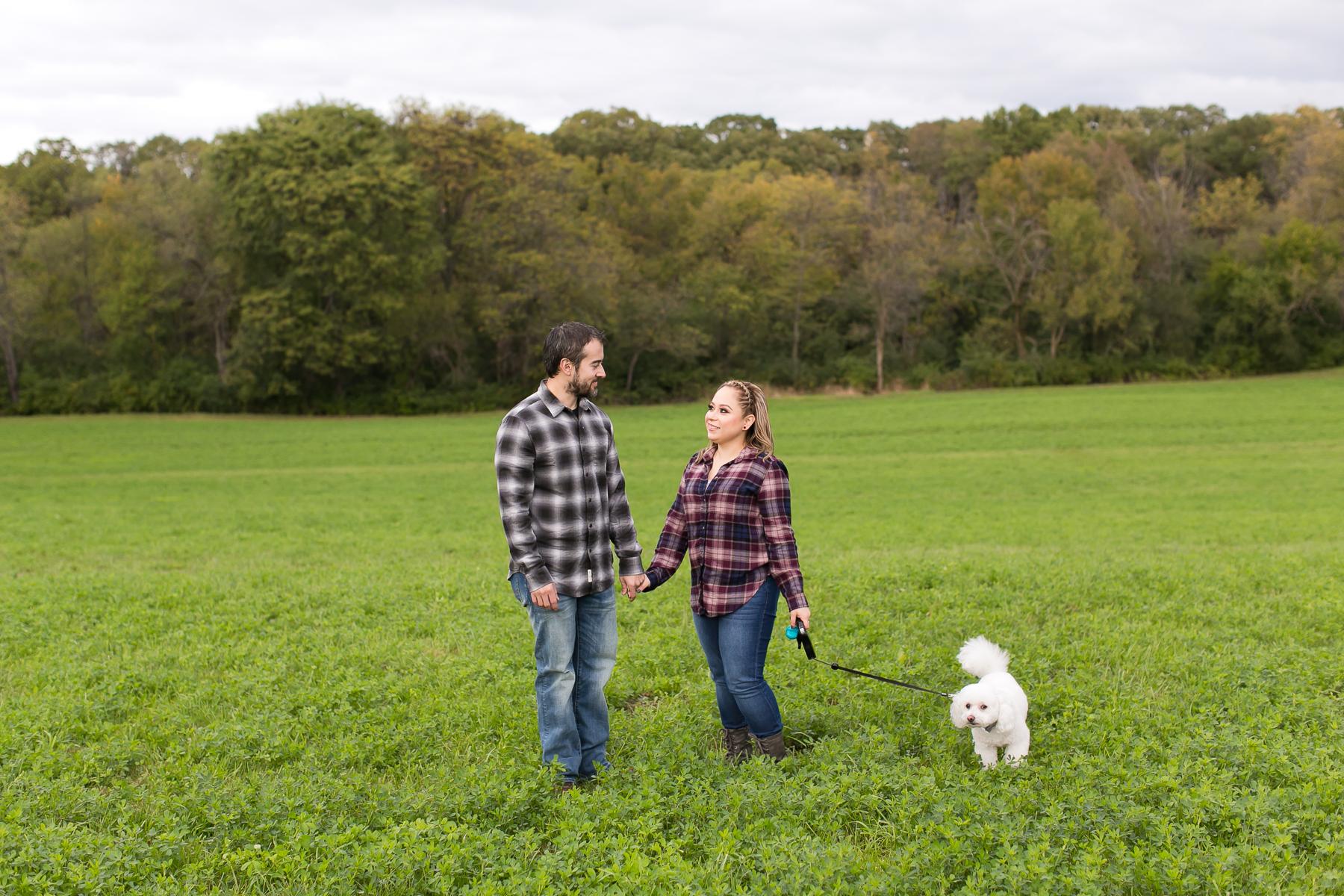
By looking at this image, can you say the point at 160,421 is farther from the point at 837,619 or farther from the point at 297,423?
the point at 837,619

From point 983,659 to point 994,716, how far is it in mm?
418

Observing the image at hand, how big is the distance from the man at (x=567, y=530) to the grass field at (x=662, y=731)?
1.45 ft

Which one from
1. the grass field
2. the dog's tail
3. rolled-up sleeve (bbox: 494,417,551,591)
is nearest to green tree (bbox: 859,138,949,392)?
the grass field

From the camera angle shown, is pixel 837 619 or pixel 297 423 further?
pixel 297 423

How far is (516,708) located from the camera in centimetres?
600

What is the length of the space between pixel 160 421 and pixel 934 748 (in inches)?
1854

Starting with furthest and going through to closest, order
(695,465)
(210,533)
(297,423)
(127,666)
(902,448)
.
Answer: (297,423) → (902,448) → (210,533) → (127,666) → (695,465)

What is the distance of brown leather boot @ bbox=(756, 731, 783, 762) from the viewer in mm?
5066

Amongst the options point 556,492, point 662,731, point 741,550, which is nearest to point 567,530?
point 556,492

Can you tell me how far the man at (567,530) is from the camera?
4.62 m

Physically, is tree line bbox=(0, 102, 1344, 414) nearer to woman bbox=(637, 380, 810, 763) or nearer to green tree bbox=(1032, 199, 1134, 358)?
green tree bbox=(1032, 199, 1134, 358)

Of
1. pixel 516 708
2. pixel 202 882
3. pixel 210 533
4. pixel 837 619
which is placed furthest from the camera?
pixel 210 533

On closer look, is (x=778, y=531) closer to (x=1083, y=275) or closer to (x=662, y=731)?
(x=662, y=731)

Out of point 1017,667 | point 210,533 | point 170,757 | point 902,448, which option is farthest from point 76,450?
point 1017,667
